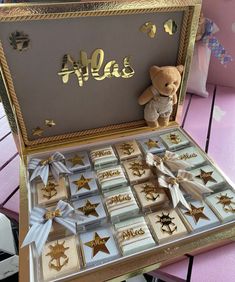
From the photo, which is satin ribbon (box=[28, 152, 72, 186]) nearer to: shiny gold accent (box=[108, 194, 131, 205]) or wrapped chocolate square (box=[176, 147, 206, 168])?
shiny gold accent (box=[108, 194, 131, 205])

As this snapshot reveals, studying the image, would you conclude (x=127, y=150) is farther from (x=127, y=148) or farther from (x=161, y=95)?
(x=161, y=95)

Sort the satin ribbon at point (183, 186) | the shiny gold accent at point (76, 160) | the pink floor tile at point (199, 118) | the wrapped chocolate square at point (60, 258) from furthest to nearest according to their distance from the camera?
the pink floor tile at point (199, 118) < the shiny gold accent at point (76, 160) < the satin ribbon at point (183, 186) < the wrapped chocolate square at point (60, 258)

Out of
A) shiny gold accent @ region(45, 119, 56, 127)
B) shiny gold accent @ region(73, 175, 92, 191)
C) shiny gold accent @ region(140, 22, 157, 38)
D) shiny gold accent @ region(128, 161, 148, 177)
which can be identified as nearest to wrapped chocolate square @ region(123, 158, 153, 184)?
shiny gold accent @ region(128, 161, 148, 177)

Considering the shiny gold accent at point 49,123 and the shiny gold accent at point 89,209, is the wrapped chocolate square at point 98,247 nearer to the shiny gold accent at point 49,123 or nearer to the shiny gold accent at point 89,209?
the shiny gold accent at point 89,209

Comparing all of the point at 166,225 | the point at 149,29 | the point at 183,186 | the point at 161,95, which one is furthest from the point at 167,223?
the point at 149,29

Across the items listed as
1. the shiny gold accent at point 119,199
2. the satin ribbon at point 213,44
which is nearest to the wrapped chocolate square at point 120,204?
the shiny gold accent at point 119,199

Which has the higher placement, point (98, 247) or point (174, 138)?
point (174, 138)
